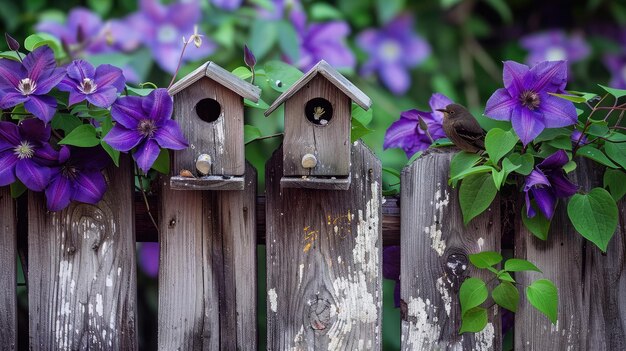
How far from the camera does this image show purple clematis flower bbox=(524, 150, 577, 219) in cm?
161

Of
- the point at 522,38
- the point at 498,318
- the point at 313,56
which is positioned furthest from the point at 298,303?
the point at 522,38

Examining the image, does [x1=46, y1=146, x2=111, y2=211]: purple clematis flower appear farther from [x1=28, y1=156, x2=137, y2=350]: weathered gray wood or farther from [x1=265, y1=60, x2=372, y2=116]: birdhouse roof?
[x1=265, y1=60, x2=372, y2=116]: birdhouse roof

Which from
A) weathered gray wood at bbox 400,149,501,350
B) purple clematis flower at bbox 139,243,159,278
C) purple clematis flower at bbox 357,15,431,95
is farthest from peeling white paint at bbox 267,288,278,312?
purple clematis flower at bbox 357,15,431,95

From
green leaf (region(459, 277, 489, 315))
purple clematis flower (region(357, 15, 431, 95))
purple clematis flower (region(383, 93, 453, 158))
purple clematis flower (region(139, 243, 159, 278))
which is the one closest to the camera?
green leaf (region(459, 277, 489, 315))

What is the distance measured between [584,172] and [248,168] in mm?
644

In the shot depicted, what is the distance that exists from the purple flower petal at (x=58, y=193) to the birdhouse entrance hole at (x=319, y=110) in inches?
18.5

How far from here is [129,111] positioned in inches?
62.2

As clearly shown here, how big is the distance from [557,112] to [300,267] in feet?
1.86

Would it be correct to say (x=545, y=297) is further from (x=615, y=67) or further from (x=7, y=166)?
(x=615, y=67)

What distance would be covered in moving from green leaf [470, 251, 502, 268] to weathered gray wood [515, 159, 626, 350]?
65mm

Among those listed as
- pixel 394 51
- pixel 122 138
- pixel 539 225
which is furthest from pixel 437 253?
pixel 394 51

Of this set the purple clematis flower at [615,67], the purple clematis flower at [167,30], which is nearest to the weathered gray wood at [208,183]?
the purple clematis flower at [167,30]

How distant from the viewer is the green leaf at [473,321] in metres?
1.68

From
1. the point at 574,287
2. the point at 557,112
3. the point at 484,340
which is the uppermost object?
the point at 557,112
